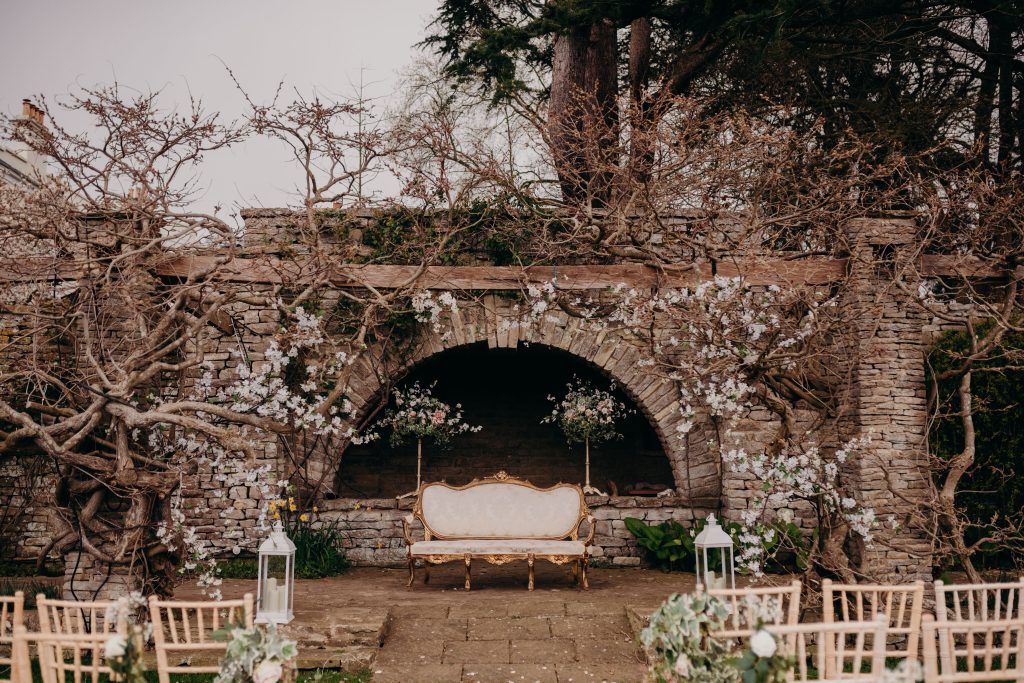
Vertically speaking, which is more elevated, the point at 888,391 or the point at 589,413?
the point at 888,391

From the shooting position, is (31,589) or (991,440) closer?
(31,589)

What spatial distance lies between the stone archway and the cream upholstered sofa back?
1.39 m

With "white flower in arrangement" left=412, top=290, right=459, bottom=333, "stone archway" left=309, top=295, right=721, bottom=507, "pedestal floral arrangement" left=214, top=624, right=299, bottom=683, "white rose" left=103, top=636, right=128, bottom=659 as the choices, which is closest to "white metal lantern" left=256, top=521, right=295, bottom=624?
"pedestal floral arrangement" left=214, top=624, right=299, bottom=683

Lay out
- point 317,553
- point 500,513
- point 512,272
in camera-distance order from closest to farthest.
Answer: point 512,272
point 500,513
point 317,553

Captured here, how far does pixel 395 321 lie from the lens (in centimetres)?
836

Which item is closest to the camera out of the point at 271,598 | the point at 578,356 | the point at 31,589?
the point at 271,598

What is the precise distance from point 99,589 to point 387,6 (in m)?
9.49

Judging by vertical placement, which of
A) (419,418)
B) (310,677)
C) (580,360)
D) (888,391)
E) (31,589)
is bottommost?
(310,677)

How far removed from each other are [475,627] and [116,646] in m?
3.54

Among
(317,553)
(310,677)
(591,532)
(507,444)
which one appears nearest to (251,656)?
(310,677)

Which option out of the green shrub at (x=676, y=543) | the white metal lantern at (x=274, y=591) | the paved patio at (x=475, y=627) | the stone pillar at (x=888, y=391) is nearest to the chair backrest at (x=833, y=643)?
the paved patio at (x=475, y=627)

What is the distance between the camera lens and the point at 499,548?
719cm

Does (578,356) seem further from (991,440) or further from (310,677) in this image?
(310,677)

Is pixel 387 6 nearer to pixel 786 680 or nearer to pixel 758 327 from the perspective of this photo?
pixel 758 327
